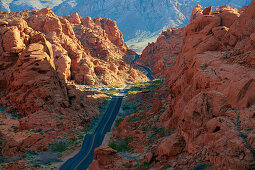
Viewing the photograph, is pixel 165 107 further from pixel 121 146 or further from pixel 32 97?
pixel 32 97

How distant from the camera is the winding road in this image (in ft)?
101

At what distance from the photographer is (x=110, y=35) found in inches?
6358

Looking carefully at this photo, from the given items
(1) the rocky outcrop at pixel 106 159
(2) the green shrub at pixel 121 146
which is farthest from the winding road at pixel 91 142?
(1) the rocky outcrop at pixel 106 159

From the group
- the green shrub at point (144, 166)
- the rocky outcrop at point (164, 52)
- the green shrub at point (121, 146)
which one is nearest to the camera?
the green shrub at point (144, 166)

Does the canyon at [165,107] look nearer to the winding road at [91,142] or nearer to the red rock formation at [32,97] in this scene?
the red rock formation at [32,97]

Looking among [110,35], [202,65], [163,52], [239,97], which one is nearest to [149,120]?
[202,65]

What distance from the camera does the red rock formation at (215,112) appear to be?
13.7 metres

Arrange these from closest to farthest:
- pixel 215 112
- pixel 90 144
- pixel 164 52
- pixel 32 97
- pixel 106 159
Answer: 1. pixel 215 112
2. pixel 106 159
3. pixel 90 144
4. pixel 32 97
5. pixel 164 52

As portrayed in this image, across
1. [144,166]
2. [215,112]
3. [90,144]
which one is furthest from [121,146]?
[215,112]

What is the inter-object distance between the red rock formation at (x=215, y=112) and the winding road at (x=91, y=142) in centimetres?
764

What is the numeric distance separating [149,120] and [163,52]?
101302mm

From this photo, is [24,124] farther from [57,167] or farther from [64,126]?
[57,167]

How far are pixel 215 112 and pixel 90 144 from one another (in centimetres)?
2560

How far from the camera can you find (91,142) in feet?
130
